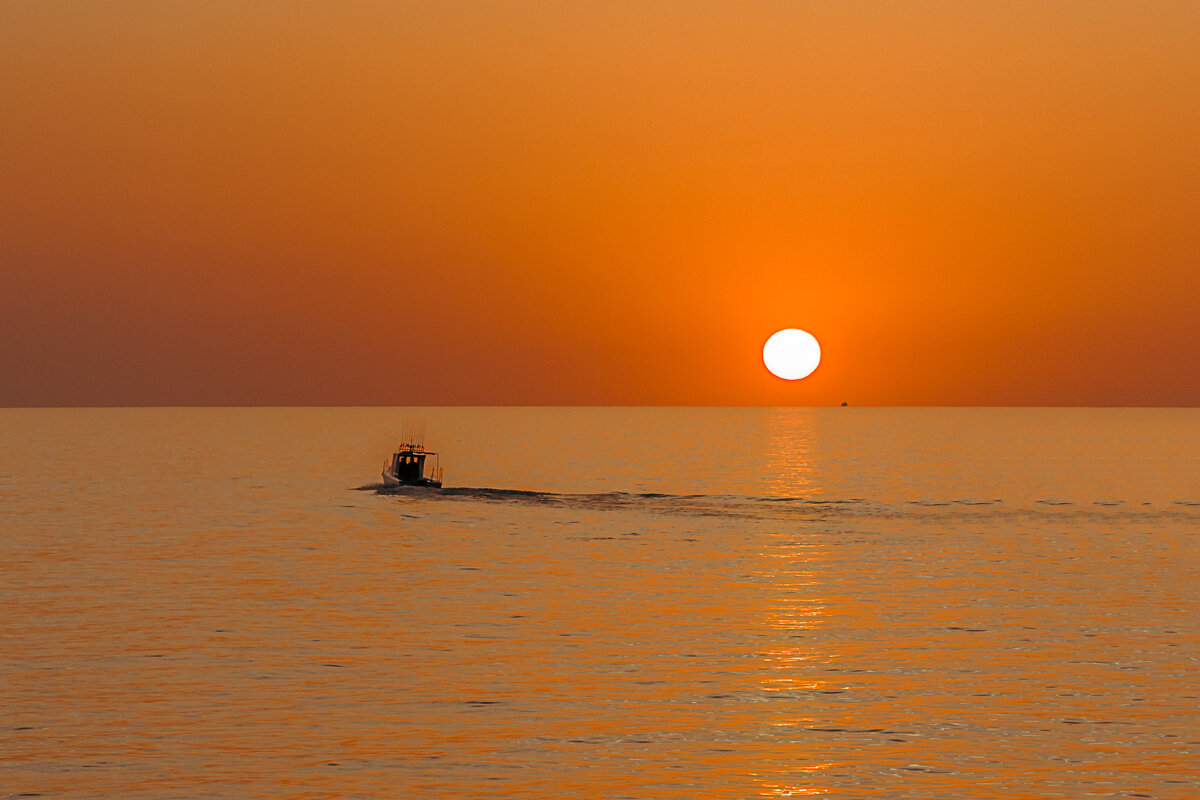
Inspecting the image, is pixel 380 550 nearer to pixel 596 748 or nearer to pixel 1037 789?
pixel 596 748

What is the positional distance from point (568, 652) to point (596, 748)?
10782 mm

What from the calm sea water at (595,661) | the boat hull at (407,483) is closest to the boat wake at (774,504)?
the boat hull at (407,483)

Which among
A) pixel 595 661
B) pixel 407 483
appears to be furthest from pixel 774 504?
pixel 595 661

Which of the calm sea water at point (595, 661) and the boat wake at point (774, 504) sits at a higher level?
the boat wake at point (774, 504)

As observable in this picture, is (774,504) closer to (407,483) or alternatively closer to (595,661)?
(407,483)

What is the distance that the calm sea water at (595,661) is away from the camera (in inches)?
1030

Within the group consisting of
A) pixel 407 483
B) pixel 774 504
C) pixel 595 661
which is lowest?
pixel 595 661

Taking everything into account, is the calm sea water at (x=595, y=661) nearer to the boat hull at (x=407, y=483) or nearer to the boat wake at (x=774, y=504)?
the boat wake at (x=774, y=504)

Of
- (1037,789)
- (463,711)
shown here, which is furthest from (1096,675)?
(463,711)

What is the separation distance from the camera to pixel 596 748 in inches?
1095

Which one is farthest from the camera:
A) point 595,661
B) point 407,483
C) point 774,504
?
point 407,483

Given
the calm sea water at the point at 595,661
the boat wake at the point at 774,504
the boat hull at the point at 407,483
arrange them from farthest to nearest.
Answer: the boat hull at the point at 407,483 → the boat wake at the point at 774,504 → the calm sea water at the point at 595,661

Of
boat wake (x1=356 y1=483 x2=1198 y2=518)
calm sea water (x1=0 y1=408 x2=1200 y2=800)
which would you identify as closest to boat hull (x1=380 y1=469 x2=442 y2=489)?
boat wake (x1=356 y1=483 x2=1198 y2=518)

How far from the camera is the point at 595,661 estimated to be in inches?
1462
